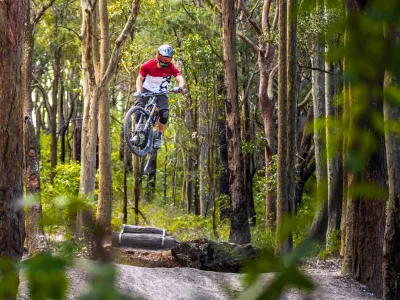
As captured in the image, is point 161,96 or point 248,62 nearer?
point 161,96

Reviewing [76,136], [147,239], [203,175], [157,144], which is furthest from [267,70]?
[76,136]

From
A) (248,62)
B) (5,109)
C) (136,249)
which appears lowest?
(136,249)

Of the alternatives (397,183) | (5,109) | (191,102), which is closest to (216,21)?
(191,102)

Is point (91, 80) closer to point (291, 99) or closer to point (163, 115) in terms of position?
point (163, 115)

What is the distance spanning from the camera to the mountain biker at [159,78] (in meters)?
12.4

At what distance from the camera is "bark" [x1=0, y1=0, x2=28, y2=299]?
533 cm

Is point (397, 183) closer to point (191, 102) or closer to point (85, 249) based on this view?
point (85, 249)

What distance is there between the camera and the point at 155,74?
510 inches

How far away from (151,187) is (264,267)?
107 feet

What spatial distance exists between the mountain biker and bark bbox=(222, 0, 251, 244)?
139cm

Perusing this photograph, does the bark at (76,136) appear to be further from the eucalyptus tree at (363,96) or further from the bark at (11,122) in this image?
the eucalyptus tree at (363,96)

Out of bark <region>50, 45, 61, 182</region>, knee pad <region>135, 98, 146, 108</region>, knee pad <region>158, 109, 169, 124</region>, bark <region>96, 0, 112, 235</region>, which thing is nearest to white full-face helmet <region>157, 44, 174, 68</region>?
knee pad <region>135, 98, 146, 108</region>

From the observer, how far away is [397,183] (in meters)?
7.71

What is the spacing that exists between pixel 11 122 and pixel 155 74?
731 cm
